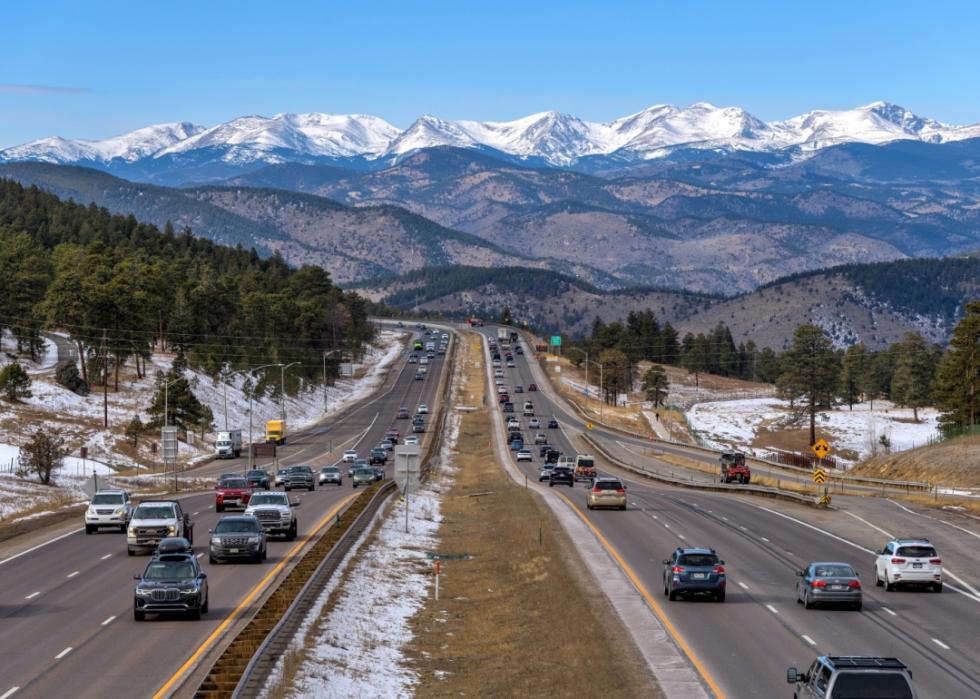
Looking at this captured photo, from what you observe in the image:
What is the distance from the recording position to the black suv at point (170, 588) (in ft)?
105

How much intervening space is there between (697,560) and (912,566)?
729 cm

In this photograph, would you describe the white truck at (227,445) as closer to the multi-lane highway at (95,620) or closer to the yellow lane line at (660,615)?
the multi-lane highway at (95,620)

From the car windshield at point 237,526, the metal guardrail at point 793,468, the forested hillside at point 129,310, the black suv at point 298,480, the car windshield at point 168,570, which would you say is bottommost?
the metal guardrail at point 793,468

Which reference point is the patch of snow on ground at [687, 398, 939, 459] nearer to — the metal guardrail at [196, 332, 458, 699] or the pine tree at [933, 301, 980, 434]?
the pine tree at [933, 301, 980, 434]

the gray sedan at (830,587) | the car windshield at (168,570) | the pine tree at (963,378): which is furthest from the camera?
the pine tree at (963,378)

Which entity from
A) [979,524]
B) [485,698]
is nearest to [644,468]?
[979,524]

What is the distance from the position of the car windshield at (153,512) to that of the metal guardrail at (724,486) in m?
39.3

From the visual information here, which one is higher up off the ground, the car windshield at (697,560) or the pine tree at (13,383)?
the pine tree at (13,383)

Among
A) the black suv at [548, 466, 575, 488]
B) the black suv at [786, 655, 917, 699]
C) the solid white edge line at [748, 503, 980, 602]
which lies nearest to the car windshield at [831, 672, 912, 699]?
the black suv at [786, 655, 917, 699]

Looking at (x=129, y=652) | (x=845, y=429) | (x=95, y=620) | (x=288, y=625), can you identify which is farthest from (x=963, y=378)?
(x=129, y=652)

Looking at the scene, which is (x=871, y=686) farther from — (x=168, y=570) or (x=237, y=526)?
(x=237, y=526)

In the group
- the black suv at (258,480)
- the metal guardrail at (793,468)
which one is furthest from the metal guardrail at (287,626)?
the metal guardrail at (793,468)

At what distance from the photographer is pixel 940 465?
9356 cm

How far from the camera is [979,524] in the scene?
2474 inches
